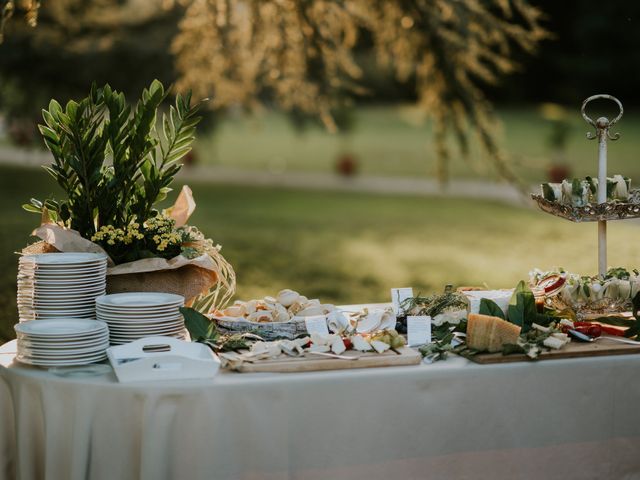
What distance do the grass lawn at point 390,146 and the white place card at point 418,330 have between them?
16833 millimetres

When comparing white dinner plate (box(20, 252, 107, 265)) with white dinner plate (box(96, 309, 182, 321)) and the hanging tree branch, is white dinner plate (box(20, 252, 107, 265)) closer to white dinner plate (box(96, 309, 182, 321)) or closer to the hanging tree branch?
white dinner plate (box(96, 309, 182, 321))

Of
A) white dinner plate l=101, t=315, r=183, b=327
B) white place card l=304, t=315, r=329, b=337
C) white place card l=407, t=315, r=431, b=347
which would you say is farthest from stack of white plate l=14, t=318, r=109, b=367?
white place card l=407, t=315, r=431, b=347

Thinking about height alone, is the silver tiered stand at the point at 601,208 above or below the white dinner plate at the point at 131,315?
above

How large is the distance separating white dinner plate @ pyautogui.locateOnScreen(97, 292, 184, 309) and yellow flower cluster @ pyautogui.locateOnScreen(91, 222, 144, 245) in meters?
0.23

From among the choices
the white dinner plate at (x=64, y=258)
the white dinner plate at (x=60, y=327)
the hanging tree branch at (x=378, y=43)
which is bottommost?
the white dinner plate at (x=60, y=327)

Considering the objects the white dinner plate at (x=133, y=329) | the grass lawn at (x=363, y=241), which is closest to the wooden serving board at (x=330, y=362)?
the white dinner plate at (x=133, y=329)

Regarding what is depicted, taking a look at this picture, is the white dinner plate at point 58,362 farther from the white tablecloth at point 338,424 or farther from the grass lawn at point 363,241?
the grass lawn at point 363,241

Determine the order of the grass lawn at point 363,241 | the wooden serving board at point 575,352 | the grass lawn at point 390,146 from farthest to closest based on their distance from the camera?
the grass lawn at point 390,146 < the grass lawn at point 363,241 < the wooden serving board at point 575,352

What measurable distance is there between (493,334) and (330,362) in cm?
49

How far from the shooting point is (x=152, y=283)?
3082mm

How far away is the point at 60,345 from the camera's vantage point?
2.65m

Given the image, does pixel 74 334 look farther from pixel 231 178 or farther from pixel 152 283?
pixel 231 178

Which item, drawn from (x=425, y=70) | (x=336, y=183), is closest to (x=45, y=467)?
(x=425, y=70)

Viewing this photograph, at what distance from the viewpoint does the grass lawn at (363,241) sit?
9805mm
